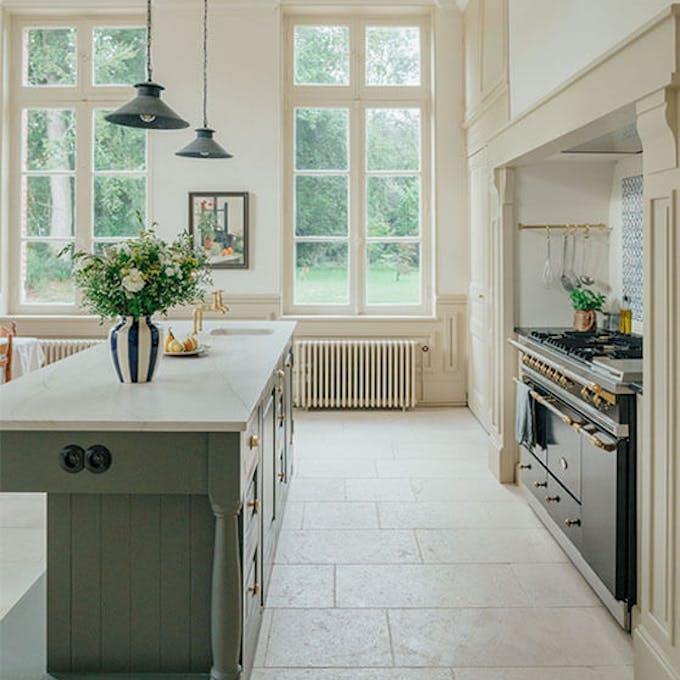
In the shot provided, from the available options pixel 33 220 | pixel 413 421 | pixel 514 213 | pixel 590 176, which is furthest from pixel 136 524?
pixel 33 220

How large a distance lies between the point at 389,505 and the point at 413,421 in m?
2.10

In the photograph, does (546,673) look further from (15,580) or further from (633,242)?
(633,242)

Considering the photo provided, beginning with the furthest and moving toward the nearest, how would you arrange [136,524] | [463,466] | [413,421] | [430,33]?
[430,33]
[413,421]
[463,466]
[136,524]

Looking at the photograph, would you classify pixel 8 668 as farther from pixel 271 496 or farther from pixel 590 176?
pixel 590 176

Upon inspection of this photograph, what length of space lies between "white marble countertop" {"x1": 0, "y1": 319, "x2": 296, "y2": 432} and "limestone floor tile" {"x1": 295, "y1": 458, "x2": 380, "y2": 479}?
55.7 inches

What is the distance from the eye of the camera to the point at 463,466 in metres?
4.53

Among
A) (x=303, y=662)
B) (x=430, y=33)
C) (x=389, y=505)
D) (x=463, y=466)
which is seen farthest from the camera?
(x=430, y=33)

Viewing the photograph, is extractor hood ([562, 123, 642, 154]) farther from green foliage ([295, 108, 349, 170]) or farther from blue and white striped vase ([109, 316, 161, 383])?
green foliage ([295, 108, 349, 170])

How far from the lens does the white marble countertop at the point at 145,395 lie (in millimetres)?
1821

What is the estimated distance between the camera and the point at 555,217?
396cm

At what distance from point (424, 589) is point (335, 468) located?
1750 millimetres

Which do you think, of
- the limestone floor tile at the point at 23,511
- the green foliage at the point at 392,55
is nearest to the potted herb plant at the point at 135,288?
the limestone floor tile at the point at 23,511

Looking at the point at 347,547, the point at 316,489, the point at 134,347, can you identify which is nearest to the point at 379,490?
the point at 316,489

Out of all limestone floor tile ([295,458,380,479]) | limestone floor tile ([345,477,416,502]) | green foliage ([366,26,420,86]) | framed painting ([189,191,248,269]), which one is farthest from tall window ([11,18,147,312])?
limestone floor tile ([345,477,416,502])
